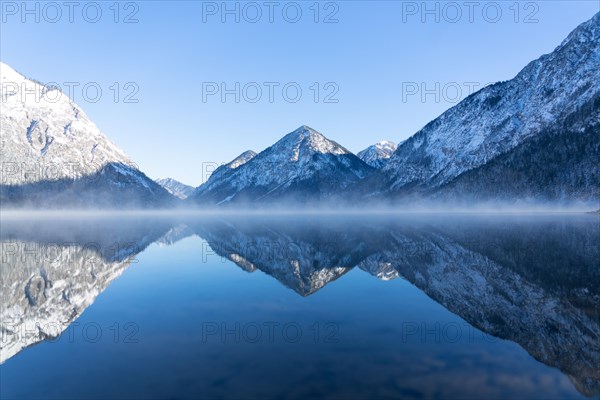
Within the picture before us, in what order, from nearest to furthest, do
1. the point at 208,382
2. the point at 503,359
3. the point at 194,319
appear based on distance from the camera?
the point at 208,382
the point at 503,359
the point at 194,319

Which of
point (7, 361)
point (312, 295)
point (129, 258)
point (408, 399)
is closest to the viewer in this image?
point (408, 399)

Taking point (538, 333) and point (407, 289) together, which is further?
point (407, 289)

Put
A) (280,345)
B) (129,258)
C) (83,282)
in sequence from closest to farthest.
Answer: (280,345), (83,282), (129,258)

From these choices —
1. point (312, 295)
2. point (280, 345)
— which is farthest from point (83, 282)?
point (280, 345)

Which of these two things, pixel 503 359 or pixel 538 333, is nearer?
pixel 503 359

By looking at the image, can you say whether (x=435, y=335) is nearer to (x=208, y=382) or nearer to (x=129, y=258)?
(x=208, y=382)

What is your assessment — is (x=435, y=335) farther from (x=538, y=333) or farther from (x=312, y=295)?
(x=312, y=295)

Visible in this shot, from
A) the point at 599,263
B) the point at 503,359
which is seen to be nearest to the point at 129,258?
the point at 503,359
